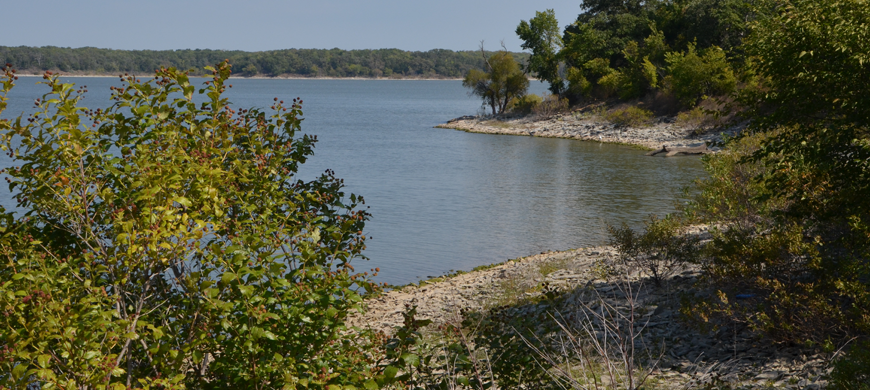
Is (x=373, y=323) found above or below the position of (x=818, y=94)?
below

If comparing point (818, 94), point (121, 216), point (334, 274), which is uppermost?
point (818, 94)

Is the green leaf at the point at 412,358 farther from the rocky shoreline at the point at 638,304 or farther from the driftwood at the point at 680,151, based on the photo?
the driftwood at the point at 680,151

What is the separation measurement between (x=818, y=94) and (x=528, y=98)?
6537 centimetres

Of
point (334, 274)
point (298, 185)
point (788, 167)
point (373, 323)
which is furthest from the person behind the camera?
point (373, 323)

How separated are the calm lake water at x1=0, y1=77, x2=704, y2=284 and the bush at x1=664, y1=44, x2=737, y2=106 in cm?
1025

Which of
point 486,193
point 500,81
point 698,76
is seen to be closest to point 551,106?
point 500,81

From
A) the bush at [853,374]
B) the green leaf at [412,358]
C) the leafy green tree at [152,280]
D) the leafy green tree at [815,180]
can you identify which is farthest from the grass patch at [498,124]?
the green leaf at [412,358]

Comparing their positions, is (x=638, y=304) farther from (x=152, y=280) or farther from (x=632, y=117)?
(x=632, y=117)

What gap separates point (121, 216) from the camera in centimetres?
479

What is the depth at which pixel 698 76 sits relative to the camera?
54750mm

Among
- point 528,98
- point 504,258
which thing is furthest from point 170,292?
point 528,98

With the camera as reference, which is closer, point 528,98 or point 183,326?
point 183,326

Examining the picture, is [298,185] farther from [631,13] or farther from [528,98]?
[631,13]

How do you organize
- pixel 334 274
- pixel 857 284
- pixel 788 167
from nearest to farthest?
pixel 334 274 < pixel 857 284 < pixel 788 167
